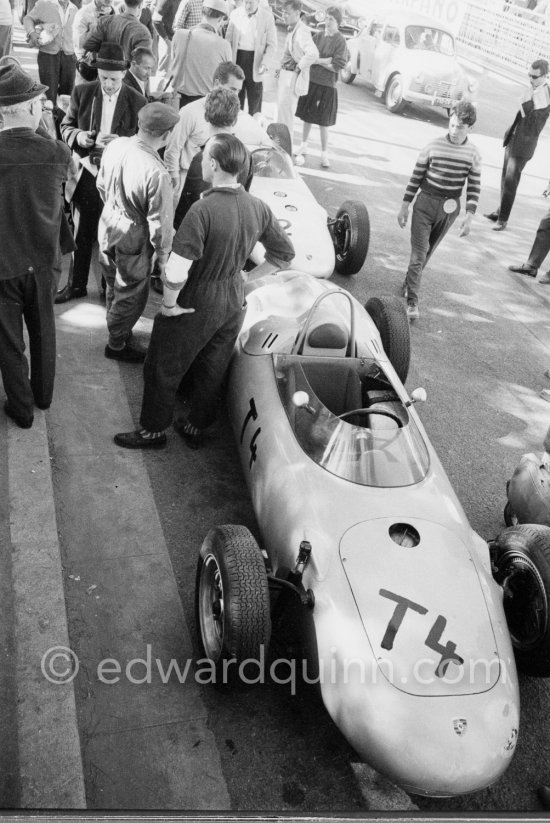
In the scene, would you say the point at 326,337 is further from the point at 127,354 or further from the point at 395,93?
the point at 395,93

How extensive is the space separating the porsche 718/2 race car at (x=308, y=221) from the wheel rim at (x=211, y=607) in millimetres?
3795

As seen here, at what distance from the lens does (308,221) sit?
749 cm

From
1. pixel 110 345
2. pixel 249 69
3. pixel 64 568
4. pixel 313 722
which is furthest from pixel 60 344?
pixel 249 69

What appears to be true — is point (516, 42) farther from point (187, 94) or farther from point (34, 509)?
point (34, 509)

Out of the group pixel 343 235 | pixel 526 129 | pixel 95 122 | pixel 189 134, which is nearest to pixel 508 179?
pixel 526 129

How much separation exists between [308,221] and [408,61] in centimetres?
1005

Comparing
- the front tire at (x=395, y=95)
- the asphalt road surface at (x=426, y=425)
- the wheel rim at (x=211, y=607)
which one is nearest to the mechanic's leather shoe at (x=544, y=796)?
the asphalt road surface at (x=426, y=425)

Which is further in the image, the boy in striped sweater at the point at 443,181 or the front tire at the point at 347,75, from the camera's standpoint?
the front tire at the point at 347,75

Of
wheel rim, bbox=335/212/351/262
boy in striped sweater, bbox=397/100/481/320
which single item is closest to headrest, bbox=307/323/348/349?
boy in striped sweater, bbox=397/100/481/320

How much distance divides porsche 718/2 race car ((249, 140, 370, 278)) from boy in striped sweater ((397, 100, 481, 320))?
66cm

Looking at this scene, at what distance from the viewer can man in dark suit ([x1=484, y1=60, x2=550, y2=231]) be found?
9734mm

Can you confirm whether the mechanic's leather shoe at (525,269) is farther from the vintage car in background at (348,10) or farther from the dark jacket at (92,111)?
the vintage car in background at (348,10)

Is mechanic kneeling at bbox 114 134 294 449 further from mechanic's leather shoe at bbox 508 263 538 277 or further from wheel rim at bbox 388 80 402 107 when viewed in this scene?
wheel rim at bbox 388 80 402 107

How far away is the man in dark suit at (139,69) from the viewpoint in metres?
6.59
